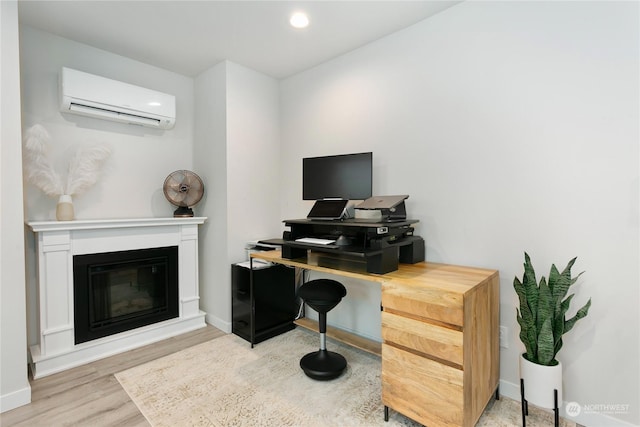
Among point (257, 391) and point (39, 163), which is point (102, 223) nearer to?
point (39, 163)

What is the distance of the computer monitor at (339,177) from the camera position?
2.34m

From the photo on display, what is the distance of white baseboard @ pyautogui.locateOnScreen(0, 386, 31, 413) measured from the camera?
72.5 inches

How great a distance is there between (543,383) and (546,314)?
0.37 m

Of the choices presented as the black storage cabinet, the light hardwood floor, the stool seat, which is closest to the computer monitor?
the stool seat

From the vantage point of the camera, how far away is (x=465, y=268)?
2.02 m

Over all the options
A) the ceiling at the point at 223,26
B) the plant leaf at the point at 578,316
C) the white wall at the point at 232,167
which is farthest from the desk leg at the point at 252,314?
the plant leaf at the point at 578,316

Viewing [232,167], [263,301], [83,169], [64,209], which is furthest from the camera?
[232,167]

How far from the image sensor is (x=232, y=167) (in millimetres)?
3000

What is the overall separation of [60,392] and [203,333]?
1.11 meters

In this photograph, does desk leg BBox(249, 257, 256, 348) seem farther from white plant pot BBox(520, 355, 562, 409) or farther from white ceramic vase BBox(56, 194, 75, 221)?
white plant pot BBox(520, 355, 562, 409)

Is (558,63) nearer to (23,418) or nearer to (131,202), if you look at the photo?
(131,202)

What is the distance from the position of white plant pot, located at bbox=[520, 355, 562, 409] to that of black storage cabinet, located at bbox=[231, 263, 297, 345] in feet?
6.51

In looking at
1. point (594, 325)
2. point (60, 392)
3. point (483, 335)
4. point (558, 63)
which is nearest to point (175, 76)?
point (60, 392)

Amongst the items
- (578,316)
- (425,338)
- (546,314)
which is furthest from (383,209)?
(578,316)
